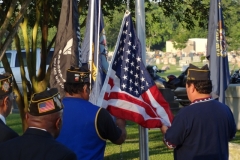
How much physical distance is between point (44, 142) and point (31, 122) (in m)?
0.20

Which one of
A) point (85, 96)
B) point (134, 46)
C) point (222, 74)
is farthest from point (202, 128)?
point (222, 74)

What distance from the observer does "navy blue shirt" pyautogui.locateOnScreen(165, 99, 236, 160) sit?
573 cm

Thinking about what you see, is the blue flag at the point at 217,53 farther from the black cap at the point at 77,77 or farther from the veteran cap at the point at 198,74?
the black cap at the point at 77,77

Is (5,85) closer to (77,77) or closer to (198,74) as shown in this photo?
(77,77)

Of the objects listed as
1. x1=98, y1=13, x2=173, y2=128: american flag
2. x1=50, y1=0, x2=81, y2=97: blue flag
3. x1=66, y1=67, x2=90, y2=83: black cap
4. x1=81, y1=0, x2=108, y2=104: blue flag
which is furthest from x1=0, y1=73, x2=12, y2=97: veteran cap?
x1=50, y1=0, x2=81, y2=97: blue flag

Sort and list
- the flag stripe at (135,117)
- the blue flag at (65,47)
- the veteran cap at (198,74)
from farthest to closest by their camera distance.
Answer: the blue flag at (65,47) → the flag stripe at (135,117) → the veteran cap at (198,74)

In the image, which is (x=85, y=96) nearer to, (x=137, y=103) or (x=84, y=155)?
(x=84, y=155)

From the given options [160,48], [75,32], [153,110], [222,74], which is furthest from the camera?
[160,48]

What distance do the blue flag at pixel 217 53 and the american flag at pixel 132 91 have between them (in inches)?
102

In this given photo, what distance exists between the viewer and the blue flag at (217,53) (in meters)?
9.71

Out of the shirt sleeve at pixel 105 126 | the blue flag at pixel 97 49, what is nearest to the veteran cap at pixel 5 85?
the shirt sleeve at pixel 105 126

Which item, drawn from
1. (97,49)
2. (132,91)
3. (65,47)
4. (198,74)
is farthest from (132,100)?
(198,74)

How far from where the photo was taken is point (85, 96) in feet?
18.1

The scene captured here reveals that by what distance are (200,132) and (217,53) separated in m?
4.37
